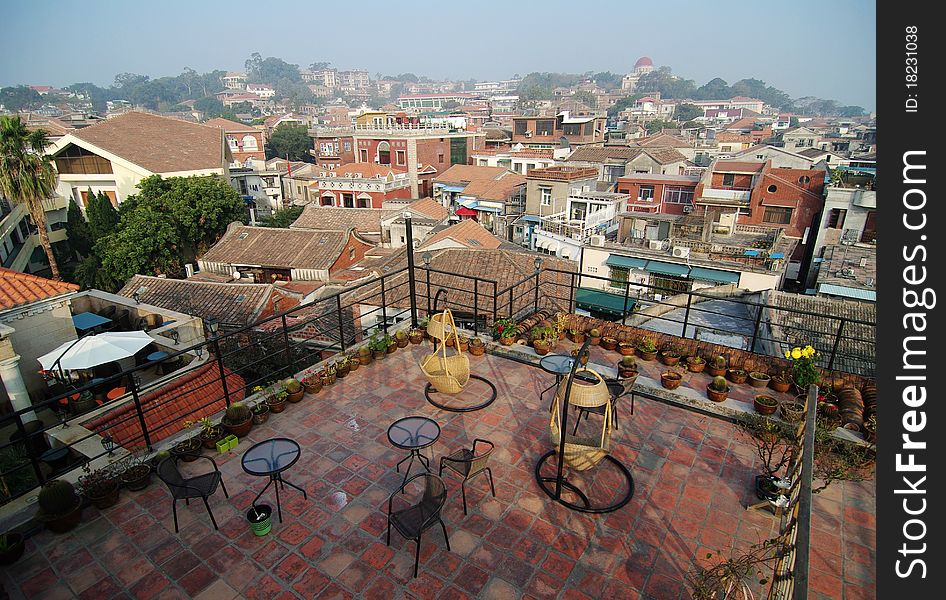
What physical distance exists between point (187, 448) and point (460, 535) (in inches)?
134

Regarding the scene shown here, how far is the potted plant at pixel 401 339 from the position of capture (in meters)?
8.24

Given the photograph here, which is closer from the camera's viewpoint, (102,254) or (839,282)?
(839,282)

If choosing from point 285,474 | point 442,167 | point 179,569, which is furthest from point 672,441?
point 442,167

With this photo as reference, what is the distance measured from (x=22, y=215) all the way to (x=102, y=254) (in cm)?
737

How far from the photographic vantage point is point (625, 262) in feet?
89.9

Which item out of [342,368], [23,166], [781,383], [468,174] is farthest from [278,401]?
[468,174]

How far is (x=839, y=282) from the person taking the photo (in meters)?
24.0

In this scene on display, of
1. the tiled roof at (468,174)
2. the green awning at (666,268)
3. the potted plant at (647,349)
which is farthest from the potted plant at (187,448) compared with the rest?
the tiled roof at (468,174)

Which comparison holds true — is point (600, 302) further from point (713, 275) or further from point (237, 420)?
point (237, 420)

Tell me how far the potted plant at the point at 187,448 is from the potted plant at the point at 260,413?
0.70 m

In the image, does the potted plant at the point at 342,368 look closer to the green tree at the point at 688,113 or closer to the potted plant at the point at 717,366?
the potted plant at the point at 717,366
